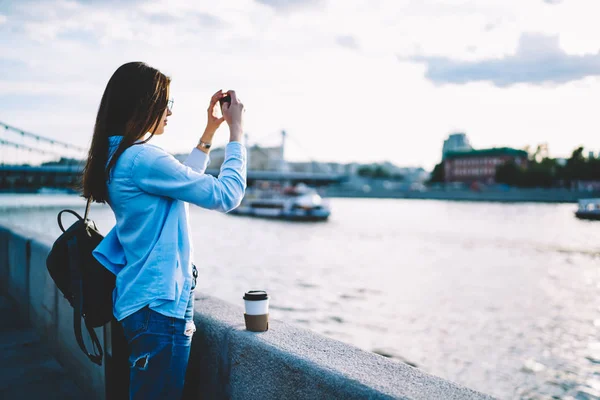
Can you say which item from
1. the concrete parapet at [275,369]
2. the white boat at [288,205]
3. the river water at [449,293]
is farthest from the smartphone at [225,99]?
the white boat at [288,205]

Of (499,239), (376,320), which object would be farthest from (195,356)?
(499,239)

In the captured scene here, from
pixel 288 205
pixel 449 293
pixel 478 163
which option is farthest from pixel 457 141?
pixel 449 293

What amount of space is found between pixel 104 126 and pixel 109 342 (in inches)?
52.2

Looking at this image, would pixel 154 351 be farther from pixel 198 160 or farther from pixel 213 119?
pixel 213 119

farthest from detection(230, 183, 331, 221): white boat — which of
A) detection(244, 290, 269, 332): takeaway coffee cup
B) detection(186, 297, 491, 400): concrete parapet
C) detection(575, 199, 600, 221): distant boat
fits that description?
detection(244, 290, 269, 332): takeaway coffee cup

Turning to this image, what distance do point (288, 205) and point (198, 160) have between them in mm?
45254

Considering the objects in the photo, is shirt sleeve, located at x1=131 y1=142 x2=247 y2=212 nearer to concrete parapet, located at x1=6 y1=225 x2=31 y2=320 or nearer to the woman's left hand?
the woman's left hand

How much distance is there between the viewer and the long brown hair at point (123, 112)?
155 centimetres

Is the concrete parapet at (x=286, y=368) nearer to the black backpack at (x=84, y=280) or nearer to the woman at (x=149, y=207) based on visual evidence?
the woman at (x=149, y=207)

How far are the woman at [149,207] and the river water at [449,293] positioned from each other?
4.90 metres

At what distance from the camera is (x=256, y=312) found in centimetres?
191

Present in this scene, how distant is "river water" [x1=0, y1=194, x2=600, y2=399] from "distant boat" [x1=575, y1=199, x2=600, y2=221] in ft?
32.8

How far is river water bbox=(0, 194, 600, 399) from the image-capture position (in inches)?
377

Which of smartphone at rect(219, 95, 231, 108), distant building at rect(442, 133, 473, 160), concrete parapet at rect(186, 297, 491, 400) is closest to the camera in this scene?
concrete parapet at rect(186, 297, 491, 400)
